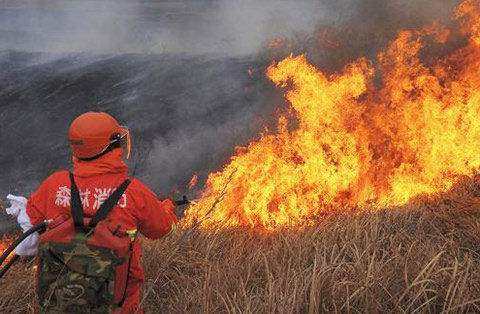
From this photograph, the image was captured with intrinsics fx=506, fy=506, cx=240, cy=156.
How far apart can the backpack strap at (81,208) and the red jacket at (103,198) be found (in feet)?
0.22

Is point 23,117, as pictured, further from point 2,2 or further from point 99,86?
point 2,2

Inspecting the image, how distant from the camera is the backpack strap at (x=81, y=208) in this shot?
107 inches

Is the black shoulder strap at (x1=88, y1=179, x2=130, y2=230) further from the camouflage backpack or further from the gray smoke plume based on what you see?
the gray smoke plume

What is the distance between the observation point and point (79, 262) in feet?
8.76

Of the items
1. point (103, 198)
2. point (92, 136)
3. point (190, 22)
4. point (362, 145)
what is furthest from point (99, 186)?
point (190, 22)

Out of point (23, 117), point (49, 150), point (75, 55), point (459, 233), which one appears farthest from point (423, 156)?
point (75, 55)

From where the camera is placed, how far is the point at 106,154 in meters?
2.92

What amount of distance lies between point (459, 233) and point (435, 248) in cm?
51

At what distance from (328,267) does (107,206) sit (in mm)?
1597

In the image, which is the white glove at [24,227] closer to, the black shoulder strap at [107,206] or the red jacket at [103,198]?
the red jacket at [103,198]

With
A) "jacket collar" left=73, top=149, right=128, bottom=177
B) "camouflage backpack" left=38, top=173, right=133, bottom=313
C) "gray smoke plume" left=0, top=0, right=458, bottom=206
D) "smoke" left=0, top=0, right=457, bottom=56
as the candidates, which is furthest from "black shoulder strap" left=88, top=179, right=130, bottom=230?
"smoke" left=0, top=0, right=457, bottom=56

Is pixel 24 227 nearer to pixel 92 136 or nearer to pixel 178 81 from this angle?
pixel 92 136

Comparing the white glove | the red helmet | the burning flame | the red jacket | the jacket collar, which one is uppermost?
the red helmet

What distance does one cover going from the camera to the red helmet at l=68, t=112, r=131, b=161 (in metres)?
2.82
